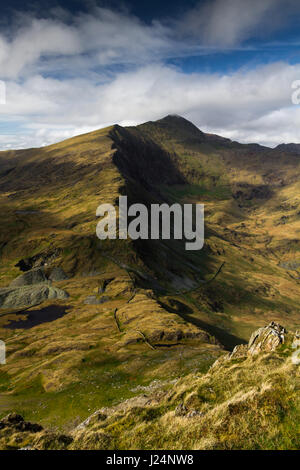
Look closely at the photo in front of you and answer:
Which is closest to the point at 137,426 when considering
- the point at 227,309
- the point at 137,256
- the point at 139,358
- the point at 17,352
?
the point at 139,358

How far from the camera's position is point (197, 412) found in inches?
897

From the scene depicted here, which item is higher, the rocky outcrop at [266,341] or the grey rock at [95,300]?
the rocky outcrop at [266,341]

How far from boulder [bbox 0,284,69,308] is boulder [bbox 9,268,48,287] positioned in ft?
26.3

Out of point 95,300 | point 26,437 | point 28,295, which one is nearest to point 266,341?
point 26,437

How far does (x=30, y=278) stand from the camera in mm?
160375

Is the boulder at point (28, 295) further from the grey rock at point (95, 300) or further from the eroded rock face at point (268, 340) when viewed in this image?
the eroded rock face at point (268, 340)

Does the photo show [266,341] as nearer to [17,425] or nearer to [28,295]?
[17,425]

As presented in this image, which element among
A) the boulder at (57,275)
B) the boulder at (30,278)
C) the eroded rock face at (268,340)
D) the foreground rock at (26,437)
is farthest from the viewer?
the boulder at (57,275)

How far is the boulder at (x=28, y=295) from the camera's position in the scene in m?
136

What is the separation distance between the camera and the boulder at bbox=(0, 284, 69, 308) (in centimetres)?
13638

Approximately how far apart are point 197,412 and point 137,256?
163 m

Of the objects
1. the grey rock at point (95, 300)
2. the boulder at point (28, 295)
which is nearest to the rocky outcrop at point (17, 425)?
the grey rock at point (95, 300)

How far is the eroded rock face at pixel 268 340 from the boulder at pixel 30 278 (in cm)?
14571

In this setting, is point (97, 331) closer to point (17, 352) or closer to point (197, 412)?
point (17, 352)
